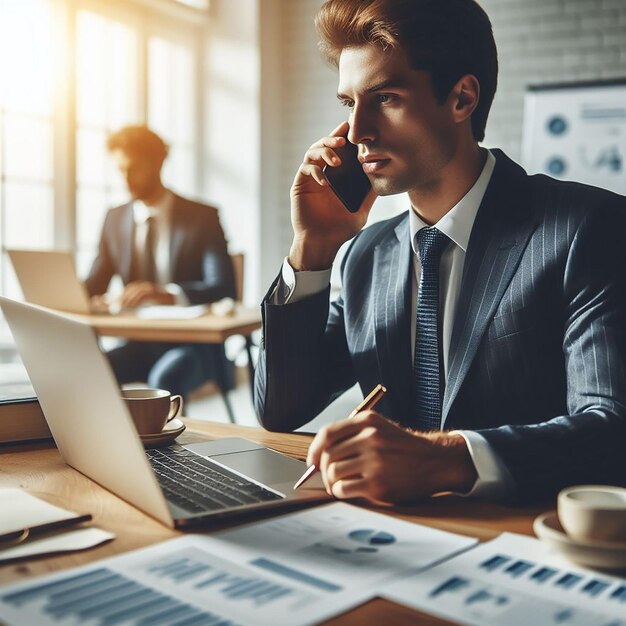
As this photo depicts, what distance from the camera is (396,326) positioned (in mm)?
1433

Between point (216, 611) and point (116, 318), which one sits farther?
point (116, 318)

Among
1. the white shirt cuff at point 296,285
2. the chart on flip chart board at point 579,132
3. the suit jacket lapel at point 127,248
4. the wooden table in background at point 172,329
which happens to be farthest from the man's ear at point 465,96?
the chart on flip chart board at point 579,132

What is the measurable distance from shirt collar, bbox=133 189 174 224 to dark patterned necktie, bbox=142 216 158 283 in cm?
3

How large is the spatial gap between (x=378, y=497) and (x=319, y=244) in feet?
2.41

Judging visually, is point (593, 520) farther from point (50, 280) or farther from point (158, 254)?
point (158, 254)

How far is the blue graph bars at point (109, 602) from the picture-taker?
0.60 m

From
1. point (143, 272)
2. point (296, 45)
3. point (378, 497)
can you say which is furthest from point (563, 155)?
point (378, 497)

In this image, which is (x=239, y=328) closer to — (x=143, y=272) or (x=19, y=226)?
(x=143, y=272)

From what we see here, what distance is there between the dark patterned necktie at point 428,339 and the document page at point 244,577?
1.80 ft

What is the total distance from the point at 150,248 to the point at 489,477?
3.13 meters

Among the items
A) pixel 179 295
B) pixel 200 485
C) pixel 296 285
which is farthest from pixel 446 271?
pixel 179 295

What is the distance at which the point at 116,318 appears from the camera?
9.85ft

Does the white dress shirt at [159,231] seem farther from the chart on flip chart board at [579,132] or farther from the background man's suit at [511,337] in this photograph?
the chart on flip chart board at [579,132]

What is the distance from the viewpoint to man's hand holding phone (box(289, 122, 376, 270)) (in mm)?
1526
